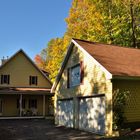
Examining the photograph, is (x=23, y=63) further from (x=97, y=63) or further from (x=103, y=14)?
(x=97, y=63)

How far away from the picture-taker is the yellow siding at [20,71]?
3969cm

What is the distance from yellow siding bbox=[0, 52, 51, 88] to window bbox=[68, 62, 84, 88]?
52.5 feet

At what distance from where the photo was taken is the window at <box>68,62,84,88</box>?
22.9m

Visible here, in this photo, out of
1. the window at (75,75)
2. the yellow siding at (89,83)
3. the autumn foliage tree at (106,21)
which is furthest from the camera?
the autumn foliage tree at (106,21)

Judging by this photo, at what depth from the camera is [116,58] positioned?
2122 cm

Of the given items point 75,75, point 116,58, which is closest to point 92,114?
point 116,58

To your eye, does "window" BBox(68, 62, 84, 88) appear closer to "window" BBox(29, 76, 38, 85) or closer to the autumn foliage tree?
the autumn foliage tree

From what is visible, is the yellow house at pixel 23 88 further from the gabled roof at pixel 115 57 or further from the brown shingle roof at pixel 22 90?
the gabled roof at pixel 115 57

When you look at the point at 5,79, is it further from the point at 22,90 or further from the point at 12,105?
the point at 12,105

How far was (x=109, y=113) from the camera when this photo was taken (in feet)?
60.8

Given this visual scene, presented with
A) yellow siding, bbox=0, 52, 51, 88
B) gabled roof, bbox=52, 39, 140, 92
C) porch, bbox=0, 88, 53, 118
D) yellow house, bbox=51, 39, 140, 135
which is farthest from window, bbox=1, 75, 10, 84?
gabled roof, bbox=52, 39, 140, 92

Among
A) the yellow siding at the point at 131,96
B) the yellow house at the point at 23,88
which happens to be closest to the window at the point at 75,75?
the yellow siding at the point at 131,96

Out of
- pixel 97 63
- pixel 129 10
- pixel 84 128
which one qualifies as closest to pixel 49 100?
pixel 129 10

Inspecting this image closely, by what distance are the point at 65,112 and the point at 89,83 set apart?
5.38 meters
